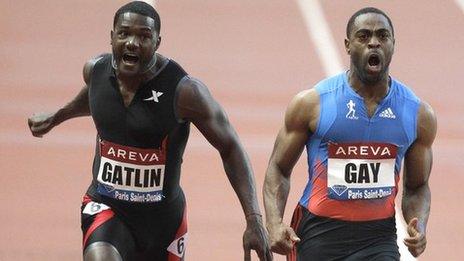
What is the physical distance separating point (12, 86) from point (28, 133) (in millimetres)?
1342

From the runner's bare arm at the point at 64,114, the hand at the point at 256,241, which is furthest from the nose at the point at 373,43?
the runner's bare arm at the point at 64,114

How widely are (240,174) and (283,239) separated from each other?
521 mm

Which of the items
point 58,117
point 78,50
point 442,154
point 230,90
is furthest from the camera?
point 78,50

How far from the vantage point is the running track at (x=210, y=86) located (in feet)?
34.0

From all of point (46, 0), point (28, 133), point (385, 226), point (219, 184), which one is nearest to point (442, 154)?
point (219, 184)

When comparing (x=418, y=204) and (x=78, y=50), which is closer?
(x=418, y=204)

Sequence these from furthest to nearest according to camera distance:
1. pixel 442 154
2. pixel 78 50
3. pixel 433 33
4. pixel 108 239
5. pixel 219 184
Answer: pixel 433 33 → pixel 78 50 → pixel 442 154 → pixel 219 184 → pixel 108 239

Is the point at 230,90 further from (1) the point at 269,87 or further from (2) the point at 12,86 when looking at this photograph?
(2) the point at 12,86

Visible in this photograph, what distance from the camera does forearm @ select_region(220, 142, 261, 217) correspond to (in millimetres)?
6766

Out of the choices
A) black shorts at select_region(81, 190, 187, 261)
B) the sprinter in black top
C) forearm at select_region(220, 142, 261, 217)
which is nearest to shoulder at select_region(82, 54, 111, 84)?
the sprinter in black top

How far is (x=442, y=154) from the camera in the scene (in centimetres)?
1206

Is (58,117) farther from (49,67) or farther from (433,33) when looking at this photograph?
(433,33)

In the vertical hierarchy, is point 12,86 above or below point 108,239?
below

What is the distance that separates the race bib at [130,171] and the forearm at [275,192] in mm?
502
